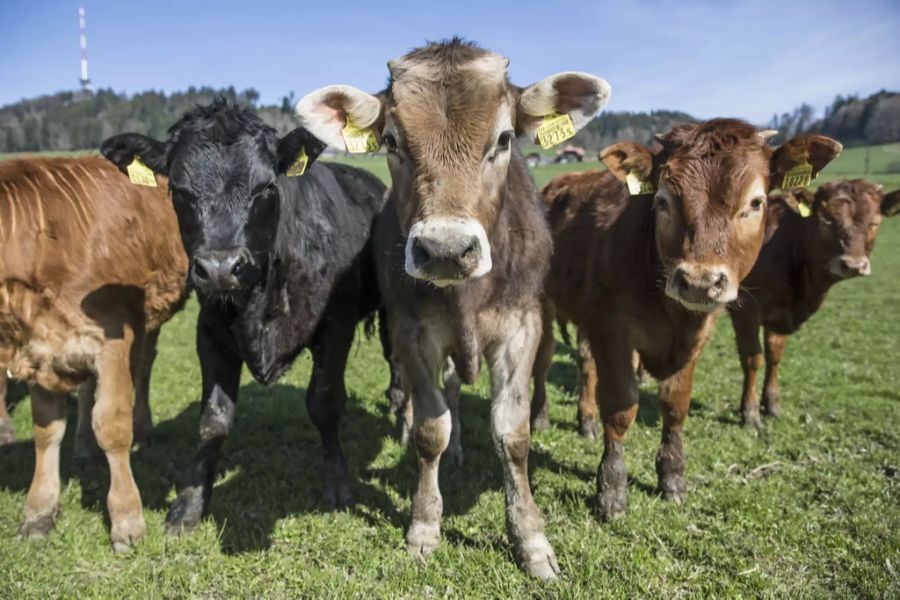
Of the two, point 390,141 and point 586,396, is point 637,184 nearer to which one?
point 390,141

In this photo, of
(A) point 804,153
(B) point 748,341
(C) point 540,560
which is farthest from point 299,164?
(B) point 748,341

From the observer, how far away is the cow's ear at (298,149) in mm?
3852

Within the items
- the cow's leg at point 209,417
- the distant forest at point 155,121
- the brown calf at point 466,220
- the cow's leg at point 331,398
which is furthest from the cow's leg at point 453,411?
the distant forest at point 155,121

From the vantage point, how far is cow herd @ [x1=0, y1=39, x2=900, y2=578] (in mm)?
3250

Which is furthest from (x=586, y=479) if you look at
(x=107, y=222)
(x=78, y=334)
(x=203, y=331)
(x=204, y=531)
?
(x=107, y=222)

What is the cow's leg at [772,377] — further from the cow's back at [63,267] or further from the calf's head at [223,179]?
the cow's back at [63,267]

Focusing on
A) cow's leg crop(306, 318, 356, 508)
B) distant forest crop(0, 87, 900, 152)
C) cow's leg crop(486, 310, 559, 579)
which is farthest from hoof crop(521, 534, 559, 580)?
distant forest crop(0, 87, 900, 152)

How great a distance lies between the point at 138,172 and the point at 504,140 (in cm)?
255

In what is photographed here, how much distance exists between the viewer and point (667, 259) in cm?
366

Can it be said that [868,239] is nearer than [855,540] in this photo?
No

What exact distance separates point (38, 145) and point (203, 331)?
70726mm

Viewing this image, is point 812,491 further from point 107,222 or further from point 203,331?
point 107,222

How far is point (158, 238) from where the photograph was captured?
186 inches

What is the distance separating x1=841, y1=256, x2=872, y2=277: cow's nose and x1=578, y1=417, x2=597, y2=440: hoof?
315cm
